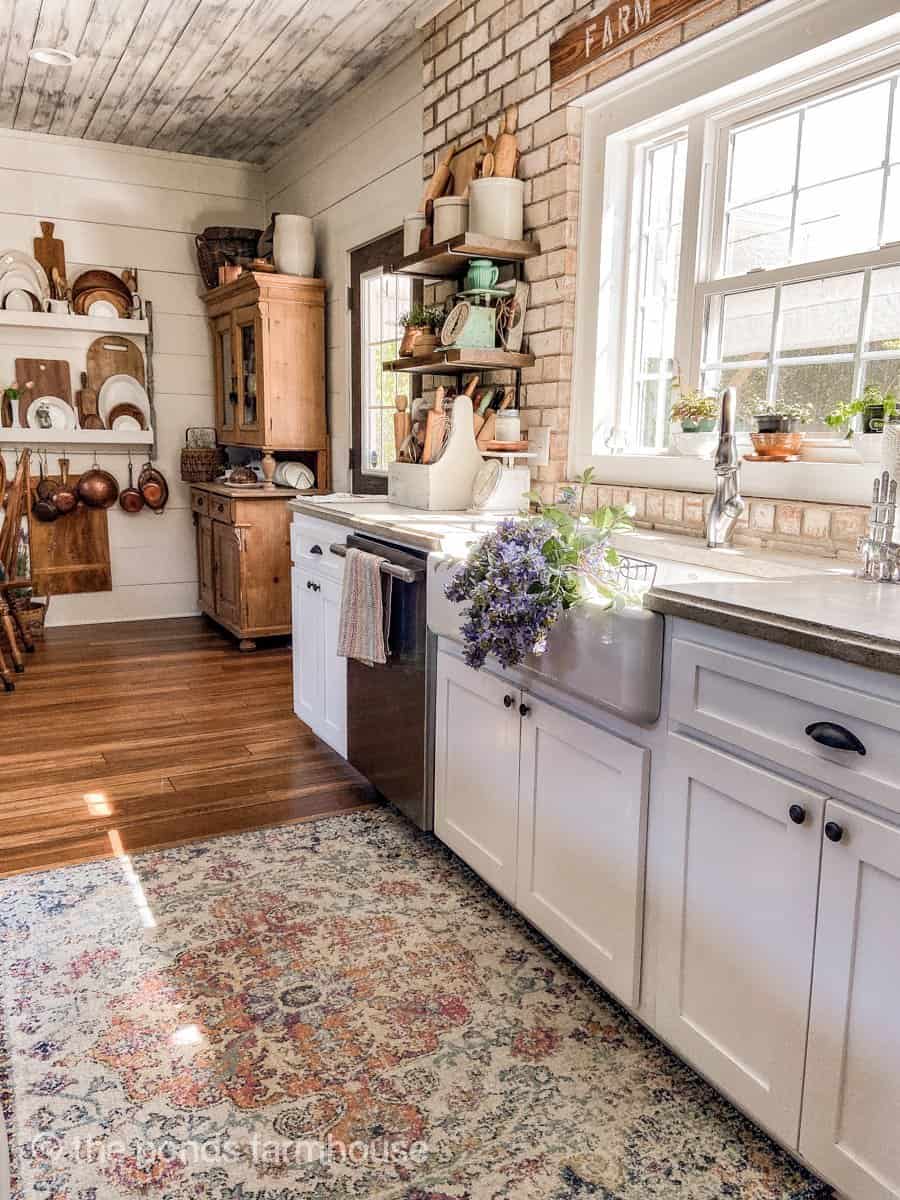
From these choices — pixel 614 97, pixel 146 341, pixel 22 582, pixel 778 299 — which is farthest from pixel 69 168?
pixel 778 299

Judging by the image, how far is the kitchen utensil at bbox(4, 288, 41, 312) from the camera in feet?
16.9

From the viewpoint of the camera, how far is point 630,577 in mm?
1755

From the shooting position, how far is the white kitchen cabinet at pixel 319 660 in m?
3.12

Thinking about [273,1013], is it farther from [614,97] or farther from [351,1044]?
[614,97]

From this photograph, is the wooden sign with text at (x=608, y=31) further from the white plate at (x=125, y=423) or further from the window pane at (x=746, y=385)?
the white plate at (x=125, y=423)

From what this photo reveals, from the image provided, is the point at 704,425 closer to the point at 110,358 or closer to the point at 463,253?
the point at 463,253

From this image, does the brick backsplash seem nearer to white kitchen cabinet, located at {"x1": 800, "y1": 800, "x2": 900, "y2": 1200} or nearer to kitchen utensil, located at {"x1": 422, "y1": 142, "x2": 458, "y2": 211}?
white kitchen cabinet, located at {"x1": 800, "y1": 800, "x2": 900, "y2": 1200}

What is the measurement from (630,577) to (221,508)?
3694 mm

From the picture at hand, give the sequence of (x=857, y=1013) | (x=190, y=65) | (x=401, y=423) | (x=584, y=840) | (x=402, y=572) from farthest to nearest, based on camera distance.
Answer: (x=190, y=65) → (x=401, y=423) → (x=402, y=572) → (x=584, y=840) → (x=857, y=1013)

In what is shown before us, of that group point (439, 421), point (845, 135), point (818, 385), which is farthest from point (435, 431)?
point (845, 135)

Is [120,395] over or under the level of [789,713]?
over

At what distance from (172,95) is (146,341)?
1480mm

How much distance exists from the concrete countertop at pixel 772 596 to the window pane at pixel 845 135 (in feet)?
2.93

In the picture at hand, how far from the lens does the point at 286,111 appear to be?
4.72 m
